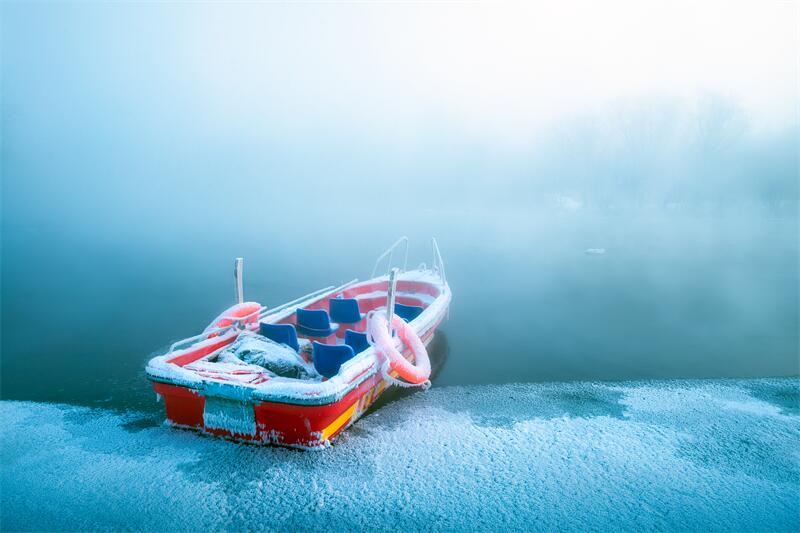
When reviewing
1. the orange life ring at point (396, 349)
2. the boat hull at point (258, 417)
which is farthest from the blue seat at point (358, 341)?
the boat hull at point (258, 417)

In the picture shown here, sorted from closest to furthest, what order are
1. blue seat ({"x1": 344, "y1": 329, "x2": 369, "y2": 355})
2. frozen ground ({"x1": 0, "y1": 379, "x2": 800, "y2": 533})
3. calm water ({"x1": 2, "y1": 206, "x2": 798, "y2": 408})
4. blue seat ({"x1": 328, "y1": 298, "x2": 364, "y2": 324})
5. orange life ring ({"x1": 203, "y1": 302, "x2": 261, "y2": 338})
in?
frozen ground ({"x1": 0, "y1": 379, "x2": 800, "y2": 533}), blue seat ({"x1": 344, "y1": 329, "x2": 369, "y2": 355}), orange life ring ({"x1": 203, "y1": 302, "x2": 261, "y2": 338}), blue seat ({"x1": 328, "y1": 298, "x2": 364, "y2": 324}), calm water ({"x1": 2, "y1": 206, "x2": 798, "y2": 408})

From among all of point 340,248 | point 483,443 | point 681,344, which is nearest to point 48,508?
point 483,443

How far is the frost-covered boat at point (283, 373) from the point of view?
417 centimetres

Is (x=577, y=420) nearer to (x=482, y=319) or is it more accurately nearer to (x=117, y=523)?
(x=117, y=523)

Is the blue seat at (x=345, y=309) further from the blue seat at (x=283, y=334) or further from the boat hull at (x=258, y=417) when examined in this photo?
A: the boat hull at (x=258, y=417)

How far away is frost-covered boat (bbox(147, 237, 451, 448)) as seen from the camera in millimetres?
4172

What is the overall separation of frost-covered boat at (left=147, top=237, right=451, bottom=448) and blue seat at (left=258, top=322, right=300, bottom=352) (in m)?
0.01

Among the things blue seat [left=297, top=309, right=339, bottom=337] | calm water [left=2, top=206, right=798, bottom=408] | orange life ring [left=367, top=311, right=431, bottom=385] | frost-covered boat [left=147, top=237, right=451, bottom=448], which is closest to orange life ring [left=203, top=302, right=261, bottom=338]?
frost-covered boat [left=147, top=237, right=451, bottom=448]

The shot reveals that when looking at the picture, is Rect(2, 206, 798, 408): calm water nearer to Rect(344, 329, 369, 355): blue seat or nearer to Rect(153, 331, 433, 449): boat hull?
Rect(153, 331, 433, 449): boat hull

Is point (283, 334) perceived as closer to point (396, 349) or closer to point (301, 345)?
point (301, 345)

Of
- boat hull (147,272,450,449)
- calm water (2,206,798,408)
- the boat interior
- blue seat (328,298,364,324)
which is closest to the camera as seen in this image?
→ boat hull (147,272,450,449)

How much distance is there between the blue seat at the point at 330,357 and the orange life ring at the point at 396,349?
36 cm

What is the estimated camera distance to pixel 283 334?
5.92 meters

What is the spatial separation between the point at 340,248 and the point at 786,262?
1121 inches
